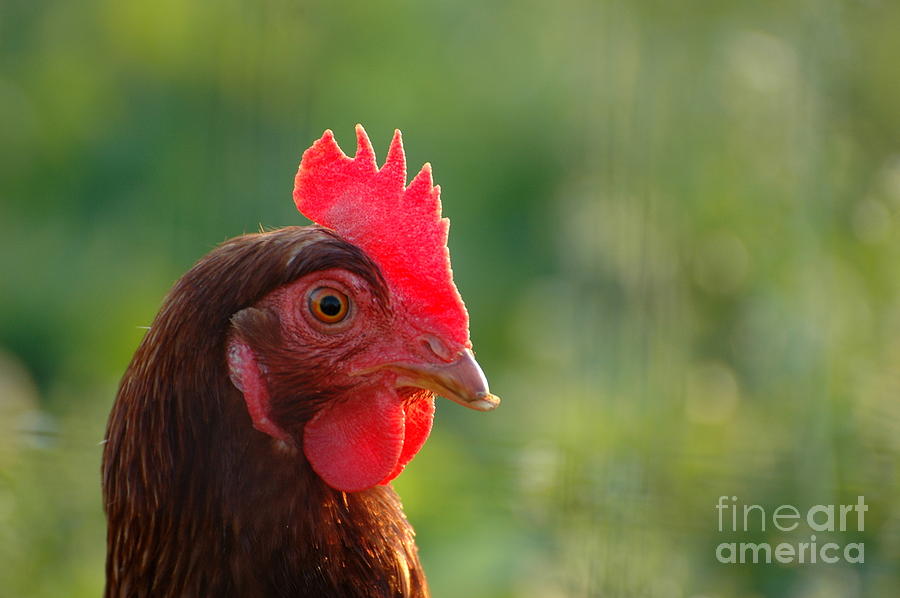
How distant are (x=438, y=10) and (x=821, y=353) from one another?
2.68 metres

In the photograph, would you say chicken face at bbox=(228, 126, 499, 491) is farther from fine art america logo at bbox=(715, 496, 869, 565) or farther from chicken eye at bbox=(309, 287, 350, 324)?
fine art america logo at bbox=(715, 496, 869, 565)

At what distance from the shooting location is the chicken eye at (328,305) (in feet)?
4.28

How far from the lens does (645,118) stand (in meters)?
3.45

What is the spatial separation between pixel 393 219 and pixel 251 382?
0.30 metres

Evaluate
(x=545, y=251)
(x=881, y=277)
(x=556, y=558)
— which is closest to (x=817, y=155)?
(x=881, y=277)

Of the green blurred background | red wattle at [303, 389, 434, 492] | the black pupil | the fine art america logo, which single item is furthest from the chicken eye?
the fine art america logo

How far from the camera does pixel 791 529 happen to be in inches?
98.0

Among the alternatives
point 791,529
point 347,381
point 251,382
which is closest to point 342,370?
point 347,381

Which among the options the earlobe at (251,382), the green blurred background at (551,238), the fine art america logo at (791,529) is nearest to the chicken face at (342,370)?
the earlobe at (251,382)

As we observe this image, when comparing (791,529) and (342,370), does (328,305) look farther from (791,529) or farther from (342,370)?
(791,529)

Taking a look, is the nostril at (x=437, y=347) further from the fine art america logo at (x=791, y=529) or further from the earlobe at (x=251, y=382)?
the fine art america logo at (x=791, y=529)

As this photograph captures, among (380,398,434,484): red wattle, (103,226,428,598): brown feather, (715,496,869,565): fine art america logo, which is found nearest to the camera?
(103,226,428,598): brown feather

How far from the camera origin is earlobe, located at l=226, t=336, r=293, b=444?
1274mm

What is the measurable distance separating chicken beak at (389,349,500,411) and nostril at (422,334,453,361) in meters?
0.01
